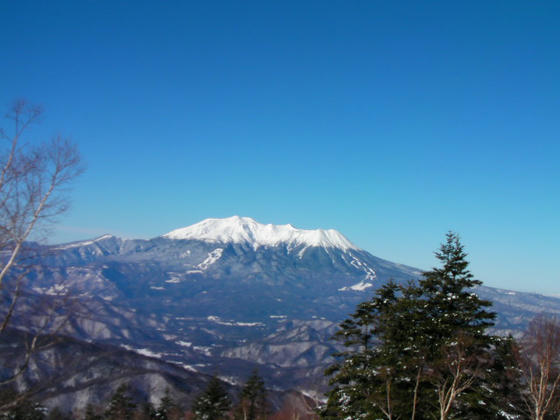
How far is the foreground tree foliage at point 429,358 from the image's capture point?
60.7ft

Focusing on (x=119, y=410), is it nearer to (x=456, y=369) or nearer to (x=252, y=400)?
(x=252, y=400)

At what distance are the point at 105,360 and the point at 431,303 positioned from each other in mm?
181230

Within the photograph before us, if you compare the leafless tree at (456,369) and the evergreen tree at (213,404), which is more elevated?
the leafless tree at (456,369)

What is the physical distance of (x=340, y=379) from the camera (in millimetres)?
24172

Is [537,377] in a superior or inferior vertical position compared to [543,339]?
inferior

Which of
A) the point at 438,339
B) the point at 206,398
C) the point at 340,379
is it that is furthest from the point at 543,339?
the point at 206,398

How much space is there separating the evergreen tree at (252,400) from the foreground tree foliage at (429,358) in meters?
28.4

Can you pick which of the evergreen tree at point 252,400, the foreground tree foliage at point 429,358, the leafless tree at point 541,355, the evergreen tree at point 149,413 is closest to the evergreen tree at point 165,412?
the evergreen tree at point 149,413

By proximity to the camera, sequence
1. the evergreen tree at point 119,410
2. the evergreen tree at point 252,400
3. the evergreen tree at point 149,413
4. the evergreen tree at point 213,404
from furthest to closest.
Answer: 1. the evergreen tree at point 149,413
2. the evergreen tree at point 119,410
3. the evergreen tree at point 252,400
4. the evergreen tree at point 213,404

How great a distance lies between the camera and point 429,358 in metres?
19.7

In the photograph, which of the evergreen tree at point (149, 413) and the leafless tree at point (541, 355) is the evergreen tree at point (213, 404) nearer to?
the evergreen tree at point (149, 413)

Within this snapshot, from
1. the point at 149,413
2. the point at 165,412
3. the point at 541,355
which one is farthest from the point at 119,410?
the point at 541,355

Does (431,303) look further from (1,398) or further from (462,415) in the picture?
(1,398)

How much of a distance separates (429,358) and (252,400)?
37640 mm
